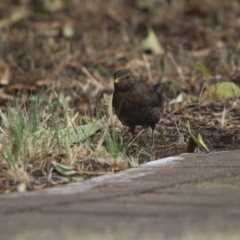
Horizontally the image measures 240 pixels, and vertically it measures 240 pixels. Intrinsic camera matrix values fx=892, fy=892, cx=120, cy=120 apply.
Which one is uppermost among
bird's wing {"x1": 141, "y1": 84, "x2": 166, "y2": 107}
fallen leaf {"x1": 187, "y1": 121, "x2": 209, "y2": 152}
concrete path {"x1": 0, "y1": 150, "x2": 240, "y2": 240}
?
bird's wing {"x1": 141, "y1": 84, "x2": 166, "y2": 107}

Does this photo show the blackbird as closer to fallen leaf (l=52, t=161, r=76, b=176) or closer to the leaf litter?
the leaf litter

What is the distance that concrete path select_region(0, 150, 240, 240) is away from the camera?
12.6ft

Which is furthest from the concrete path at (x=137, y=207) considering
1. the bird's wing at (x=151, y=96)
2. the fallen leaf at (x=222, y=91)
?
the fallen leaf at (x=222, y=91)

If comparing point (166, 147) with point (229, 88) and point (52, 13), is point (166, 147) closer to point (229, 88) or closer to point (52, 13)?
point (229, 88)

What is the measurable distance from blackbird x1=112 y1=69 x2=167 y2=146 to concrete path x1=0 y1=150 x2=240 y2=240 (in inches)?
60.8

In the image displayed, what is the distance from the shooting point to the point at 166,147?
253 inches

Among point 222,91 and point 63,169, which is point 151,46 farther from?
point 63,169

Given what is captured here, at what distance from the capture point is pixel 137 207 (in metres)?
4.31

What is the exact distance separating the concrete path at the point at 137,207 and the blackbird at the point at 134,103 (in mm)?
1545

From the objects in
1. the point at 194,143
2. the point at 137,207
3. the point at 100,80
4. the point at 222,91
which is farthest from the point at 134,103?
the point at 137,207

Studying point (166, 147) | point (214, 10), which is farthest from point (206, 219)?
point (214, 10)

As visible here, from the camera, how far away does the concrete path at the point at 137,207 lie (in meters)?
3.83

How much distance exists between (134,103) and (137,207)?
2871 millimetres

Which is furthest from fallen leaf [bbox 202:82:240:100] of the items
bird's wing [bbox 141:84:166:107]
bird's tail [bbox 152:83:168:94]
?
bird's wing [bbox 141:84:166:107]
